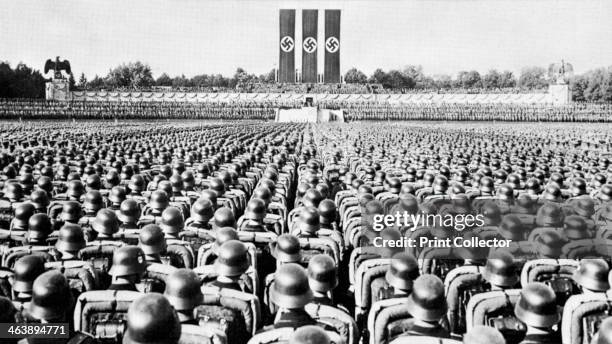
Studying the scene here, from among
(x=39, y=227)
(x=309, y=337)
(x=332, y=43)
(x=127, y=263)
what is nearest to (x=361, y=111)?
(x=332, y=43)

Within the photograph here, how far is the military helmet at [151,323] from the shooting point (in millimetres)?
2736

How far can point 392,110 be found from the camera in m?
66.5

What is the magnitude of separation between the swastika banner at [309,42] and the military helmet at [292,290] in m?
61.3

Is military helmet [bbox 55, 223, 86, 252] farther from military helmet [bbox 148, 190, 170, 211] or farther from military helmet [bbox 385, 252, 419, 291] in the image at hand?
military helmet [bbox 385, 252, 419, 291]

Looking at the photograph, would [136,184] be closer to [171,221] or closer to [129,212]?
[129,212]

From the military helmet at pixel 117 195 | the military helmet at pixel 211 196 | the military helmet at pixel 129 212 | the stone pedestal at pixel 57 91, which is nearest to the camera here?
the military helmet at pixel 129 212

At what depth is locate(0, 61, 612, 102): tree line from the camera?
98188 millimetres

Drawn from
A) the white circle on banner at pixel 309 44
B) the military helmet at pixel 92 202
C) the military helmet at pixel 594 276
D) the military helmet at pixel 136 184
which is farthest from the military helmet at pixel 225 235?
the white circle on banner at pixel 309 44

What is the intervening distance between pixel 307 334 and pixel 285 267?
1.19 meters

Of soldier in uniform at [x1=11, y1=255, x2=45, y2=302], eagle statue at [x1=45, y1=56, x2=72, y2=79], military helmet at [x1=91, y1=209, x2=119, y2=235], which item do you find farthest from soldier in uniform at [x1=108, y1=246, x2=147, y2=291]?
eagle statue at [x1=45, y1=56, x2=72, y2=79]

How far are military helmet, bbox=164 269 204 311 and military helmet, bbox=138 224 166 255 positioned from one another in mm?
1365

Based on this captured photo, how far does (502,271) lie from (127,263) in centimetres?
291

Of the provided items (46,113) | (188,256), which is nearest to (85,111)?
(46,113)

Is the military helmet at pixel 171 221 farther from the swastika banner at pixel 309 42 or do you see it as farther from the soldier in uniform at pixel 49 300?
the swastika banner at pixel 309 42
